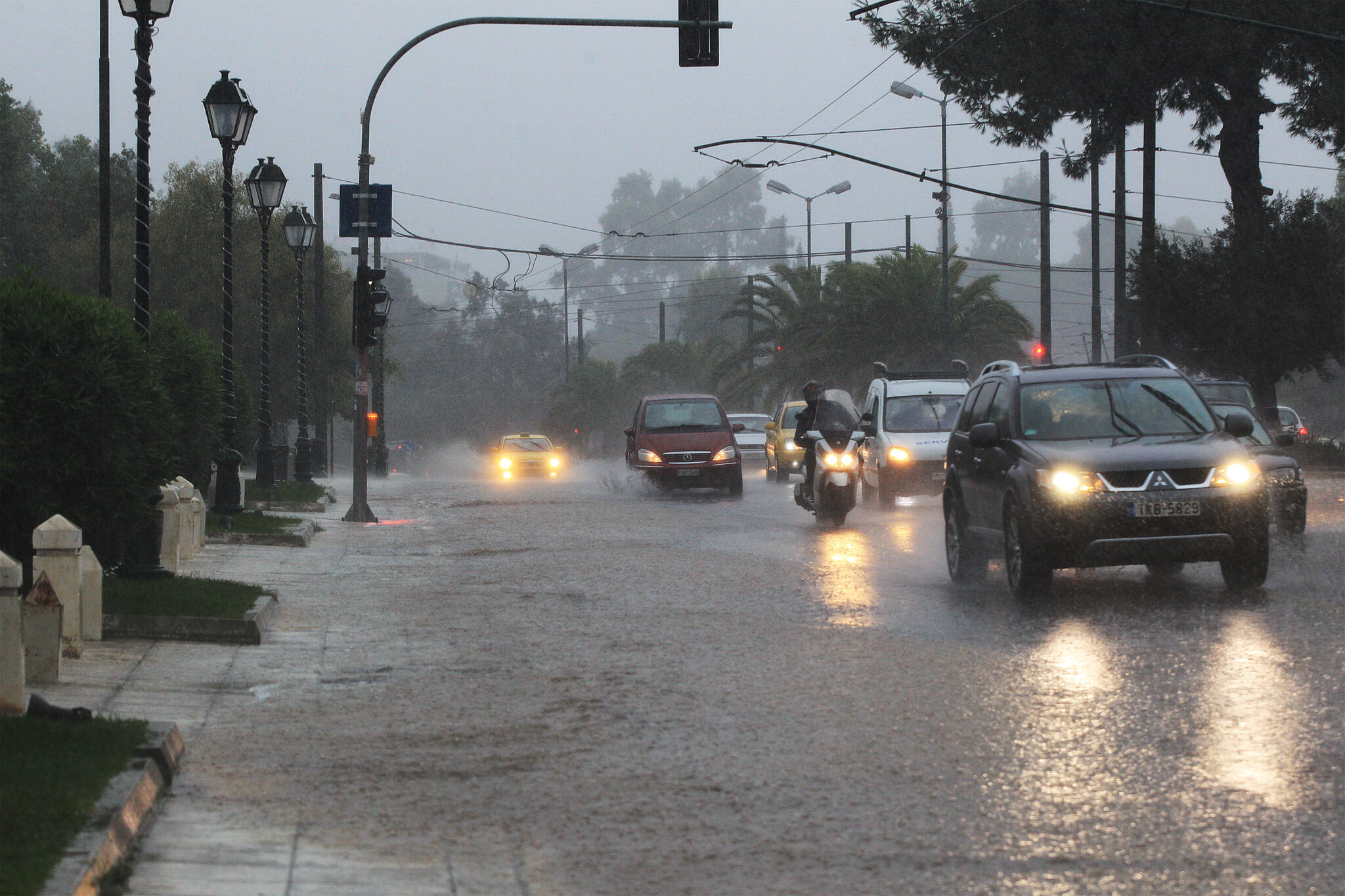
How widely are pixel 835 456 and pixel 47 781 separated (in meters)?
14.2

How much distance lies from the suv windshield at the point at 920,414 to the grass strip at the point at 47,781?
56.8 ft

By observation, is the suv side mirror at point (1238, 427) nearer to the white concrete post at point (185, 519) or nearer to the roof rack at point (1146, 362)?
the roof rack at point (1146, 362)

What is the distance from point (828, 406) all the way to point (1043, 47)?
20.5 m

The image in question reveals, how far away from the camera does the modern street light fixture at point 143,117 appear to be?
1345 cm

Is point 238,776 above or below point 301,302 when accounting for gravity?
below

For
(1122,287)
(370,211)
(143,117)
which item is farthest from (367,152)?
(1122,287)

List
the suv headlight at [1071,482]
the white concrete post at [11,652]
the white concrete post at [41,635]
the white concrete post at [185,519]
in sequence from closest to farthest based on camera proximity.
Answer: the white concrete post at [11,652], the white concrete post at [41,635], the suv headlight at [1071,482], the white concrete post at [185,519]

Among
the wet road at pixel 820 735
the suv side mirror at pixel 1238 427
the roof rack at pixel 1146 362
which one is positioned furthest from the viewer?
the roof rack at pixel 1146 362

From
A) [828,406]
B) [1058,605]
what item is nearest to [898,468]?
[828,406]

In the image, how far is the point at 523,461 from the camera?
45.0 m

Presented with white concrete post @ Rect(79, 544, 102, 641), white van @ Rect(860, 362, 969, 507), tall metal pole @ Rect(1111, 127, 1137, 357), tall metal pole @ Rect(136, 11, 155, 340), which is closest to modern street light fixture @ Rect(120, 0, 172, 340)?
tall metal pole @ Rect(136, 11, 155, 340)

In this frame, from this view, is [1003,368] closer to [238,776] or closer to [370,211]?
[238,776]

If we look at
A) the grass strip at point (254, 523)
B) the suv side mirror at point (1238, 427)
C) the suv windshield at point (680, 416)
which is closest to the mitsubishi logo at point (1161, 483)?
the suv side mirror at point (1238, 427)

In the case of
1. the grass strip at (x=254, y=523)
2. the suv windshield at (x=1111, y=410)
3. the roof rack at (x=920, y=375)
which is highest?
the roof rack at (x=920, y=375)
